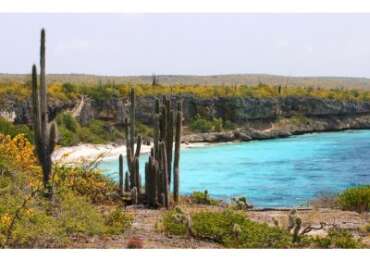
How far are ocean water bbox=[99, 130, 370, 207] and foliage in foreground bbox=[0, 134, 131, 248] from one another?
406 centimetres

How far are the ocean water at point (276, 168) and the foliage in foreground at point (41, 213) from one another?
4.06m

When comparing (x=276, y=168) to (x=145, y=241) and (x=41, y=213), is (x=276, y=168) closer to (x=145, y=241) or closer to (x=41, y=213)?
(x=145, y=241)

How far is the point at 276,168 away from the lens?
44656 millimetres

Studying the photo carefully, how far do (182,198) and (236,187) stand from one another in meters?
13.3

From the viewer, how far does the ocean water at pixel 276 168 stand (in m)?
32.3

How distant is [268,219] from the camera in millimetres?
17203

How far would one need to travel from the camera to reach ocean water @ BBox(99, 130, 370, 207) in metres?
32.3

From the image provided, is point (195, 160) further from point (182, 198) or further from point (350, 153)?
point (182, 198)

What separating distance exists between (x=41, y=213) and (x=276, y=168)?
3198 cm

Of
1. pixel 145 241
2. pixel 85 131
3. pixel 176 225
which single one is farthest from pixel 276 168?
pixel 145 241

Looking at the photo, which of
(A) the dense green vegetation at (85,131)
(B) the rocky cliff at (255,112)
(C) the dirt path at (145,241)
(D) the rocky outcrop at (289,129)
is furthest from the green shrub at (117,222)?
(D) the rocky outcrop at (289,129)

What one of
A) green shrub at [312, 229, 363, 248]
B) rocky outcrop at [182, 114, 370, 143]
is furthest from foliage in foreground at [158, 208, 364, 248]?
rocky outcrop at [182, 114, 370, 143]

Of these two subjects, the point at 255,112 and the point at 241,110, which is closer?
the point at 241,110
